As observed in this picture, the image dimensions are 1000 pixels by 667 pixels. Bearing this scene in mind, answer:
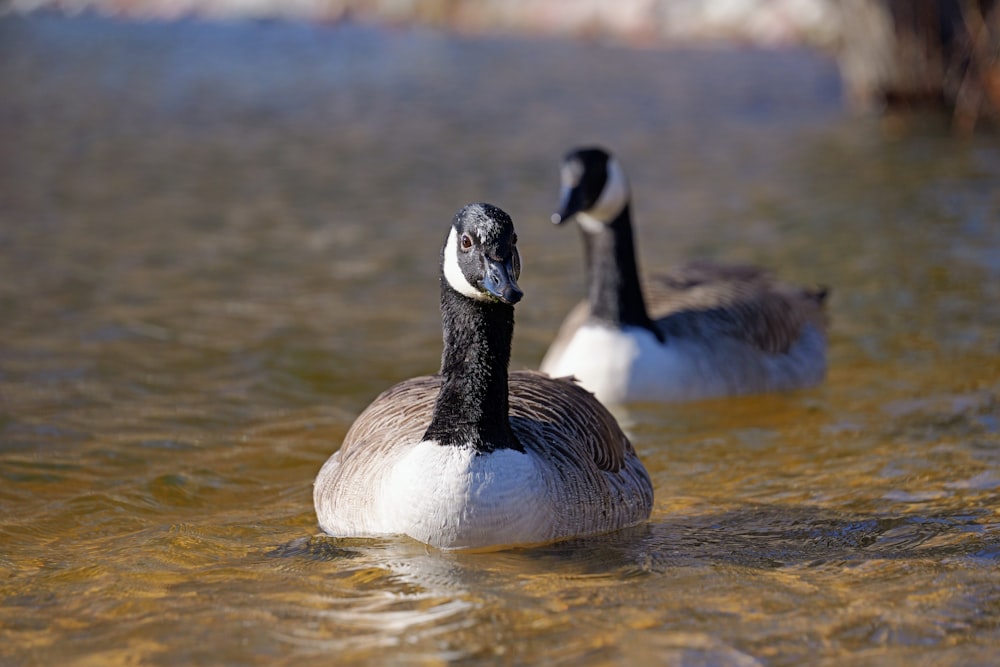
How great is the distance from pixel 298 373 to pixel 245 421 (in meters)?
1.03

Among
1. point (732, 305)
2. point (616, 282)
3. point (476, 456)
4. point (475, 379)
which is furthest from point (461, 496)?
point (732, 305)

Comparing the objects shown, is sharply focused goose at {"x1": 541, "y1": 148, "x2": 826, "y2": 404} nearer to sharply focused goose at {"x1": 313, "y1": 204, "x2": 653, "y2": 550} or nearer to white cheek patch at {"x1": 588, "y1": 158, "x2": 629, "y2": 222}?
white cheek patch at {"x1": 588, "y1": 158, "x2": 629, "y2": 222}

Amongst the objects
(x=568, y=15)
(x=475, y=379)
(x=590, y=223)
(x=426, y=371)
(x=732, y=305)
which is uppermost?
(x=568, y=15)

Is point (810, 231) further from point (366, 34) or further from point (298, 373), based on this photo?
point (366, 34)

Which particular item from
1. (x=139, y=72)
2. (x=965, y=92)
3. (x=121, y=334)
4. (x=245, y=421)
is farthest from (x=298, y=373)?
(x=139, y=72)

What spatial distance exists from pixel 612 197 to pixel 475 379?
3.80 m

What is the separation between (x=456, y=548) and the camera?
6.27 meters

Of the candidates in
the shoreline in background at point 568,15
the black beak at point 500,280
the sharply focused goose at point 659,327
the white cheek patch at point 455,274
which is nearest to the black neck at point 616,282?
the sharply focused goose at point 659,327

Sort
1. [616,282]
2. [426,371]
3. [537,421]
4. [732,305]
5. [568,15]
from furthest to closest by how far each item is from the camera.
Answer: [568,15], [426,371], [732,305], [616,282], [537,421]

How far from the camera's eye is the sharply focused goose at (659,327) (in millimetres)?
9383

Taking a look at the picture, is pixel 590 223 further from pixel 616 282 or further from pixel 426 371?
pixel 426 371

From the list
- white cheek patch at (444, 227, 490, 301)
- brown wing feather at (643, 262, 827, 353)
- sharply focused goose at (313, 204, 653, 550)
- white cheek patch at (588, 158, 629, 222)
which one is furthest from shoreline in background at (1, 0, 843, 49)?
white cheek patch at (444, 227, 490, 301)

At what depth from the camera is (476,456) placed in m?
6.13

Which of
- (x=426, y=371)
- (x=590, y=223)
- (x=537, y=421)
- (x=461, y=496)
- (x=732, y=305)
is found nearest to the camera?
(x=461, y=496)
